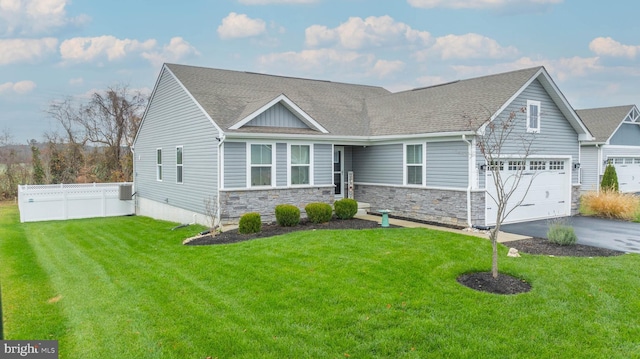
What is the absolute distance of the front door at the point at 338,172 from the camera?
16.7 meters

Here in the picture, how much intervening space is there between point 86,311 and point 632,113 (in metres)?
27.1

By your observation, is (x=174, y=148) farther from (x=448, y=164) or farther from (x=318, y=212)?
(x=448, y=164)

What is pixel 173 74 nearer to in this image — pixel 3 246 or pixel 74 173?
pixel 3 246

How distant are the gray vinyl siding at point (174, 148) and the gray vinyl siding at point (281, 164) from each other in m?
1.91

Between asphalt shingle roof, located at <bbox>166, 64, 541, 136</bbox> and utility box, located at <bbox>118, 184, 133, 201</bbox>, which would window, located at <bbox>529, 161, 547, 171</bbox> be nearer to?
asphalt shingle roof, located at <bbox>166, 64, 541, 136</bbox>

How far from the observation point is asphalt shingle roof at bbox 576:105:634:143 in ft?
71.7

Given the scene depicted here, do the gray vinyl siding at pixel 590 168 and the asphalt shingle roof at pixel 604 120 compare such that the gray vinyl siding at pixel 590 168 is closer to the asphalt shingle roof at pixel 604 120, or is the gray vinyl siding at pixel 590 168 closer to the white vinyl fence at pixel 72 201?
the asphalt shingle roof at pixel 604 120

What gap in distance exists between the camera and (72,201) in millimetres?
18703

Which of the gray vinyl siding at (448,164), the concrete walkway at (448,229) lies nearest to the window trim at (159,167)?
the concrete walkway at (448,229)

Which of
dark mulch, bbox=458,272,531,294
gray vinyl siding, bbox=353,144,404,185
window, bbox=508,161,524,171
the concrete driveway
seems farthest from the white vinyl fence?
dark mulch, bbox=458,272,531,294

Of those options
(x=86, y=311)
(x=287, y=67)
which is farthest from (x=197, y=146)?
(x=287, y=67)

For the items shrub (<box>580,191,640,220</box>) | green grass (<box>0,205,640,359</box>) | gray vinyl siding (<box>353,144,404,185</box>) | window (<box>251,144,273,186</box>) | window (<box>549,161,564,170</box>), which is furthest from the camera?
window (<box>549,161,564,170</box>)

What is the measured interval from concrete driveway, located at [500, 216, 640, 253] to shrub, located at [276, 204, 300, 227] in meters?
6.10

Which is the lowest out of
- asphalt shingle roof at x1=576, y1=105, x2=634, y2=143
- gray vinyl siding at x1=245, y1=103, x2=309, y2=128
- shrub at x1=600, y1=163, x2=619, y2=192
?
shrub at x1=600, y1=163, x2=619, y2=192
